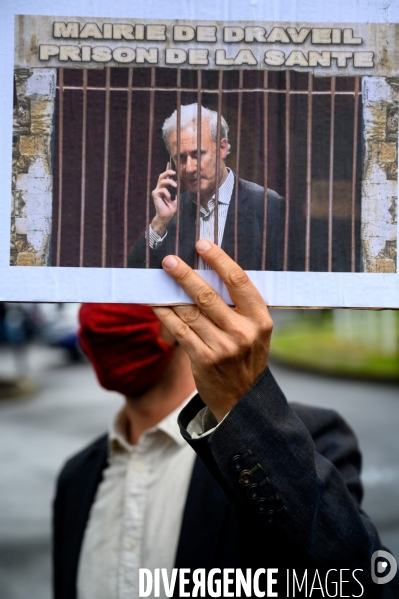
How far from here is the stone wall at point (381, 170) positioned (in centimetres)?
143

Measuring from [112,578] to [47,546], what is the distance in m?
5.24

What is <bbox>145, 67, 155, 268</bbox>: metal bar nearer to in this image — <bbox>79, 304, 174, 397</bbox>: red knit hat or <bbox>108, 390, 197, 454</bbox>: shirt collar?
<bbox>108, 390, 197, 454</bbox>: shirt collar

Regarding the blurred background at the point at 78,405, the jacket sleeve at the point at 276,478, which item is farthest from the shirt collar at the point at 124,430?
the blurred background at the point at 78,405

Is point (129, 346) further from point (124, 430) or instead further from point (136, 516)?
point (136, 516)

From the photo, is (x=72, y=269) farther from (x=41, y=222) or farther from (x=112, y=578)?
(x=112, y=578)

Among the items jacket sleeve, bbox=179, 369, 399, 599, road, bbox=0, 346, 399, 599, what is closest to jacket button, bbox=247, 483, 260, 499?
jacket sleeve, bbox=179, 369, 399, 599

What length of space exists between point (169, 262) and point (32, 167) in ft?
1.14

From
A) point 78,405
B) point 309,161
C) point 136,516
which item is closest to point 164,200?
point 309,161

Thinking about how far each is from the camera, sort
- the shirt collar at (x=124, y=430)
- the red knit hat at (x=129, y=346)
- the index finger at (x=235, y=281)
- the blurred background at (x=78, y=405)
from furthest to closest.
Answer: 1. the blurred background at (x=78, y=405)
2. the red knit hat at (x=129, y=346)
3. the shirt collar at (x=124, y=430)
4. the index finger at (x=235, y=281)

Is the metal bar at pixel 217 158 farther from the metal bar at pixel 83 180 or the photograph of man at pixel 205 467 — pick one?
the metal bar at pixel 83 180

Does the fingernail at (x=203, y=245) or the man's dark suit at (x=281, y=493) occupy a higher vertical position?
the fingernail at (x=203, y=245)

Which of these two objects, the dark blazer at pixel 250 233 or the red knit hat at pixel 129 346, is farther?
the red knit hat at pixel 129 346

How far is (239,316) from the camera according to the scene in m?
1.38

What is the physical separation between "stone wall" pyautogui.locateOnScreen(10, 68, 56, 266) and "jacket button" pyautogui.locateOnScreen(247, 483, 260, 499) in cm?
62
